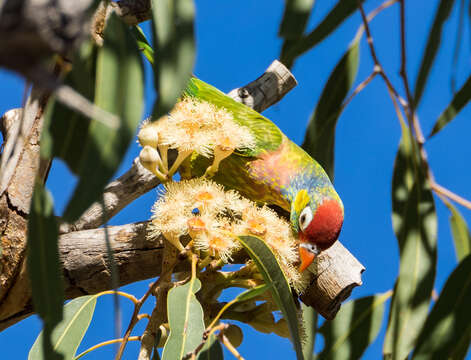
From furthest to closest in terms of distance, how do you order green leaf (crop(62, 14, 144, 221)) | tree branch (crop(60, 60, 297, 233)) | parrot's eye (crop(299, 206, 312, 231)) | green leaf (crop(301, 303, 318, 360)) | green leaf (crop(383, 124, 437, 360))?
tree branch (crop(60, 60, 297, 233))
parrot's eye (crop(299, 206, 312, 231))
green leaf (crop(301, 303, 318, 360))
green leaf (crop(383, 124, 437, 360))
green leaf (crop(62, 14, 144, 221))

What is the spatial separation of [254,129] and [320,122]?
40cm

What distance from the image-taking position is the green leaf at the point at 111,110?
65 centimetres

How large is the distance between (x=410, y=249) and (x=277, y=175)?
597 millimetres

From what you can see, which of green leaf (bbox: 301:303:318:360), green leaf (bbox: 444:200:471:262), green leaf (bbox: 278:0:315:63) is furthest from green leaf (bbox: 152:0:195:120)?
green leaf (bbox: 444:200:471:262)

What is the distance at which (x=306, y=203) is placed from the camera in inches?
63.9

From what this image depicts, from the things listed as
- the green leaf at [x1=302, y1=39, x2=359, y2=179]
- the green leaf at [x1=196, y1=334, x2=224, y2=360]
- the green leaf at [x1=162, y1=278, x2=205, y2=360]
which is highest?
the green leaf at [x1=302, y1=39, x2=359, y2=179]

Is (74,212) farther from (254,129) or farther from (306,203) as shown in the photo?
(254,129)

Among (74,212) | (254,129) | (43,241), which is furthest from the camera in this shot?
(254,129)

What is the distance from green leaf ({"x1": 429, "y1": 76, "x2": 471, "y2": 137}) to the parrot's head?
0.47 metres

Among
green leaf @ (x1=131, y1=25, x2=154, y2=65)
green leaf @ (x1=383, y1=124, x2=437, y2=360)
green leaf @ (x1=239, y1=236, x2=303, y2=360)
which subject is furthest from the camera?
green leaf @ (x1=131, y1=25, x2=154, y2=65)

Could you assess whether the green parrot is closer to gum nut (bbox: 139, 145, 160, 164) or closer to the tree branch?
the tree branch

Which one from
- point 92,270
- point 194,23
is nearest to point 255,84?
point 92,270

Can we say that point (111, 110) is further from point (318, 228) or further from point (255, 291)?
point (318, 228)

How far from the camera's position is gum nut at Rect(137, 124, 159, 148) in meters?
1.18
